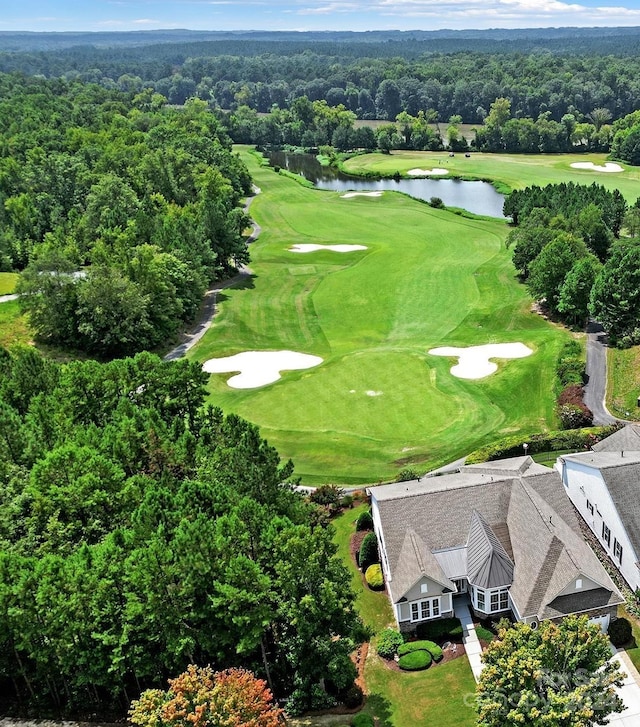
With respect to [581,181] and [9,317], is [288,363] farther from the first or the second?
[581,181]

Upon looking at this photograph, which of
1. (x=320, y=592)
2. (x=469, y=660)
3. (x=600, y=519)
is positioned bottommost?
(x=469, y=660)

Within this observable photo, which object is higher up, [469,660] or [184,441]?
[184,441]

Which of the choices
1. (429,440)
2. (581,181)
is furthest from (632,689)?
(581,181)

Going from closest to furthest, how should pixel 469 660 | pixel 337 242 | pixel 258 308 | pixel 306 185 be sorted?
pixel 469 660
pixel 258 308
pixel 337 242
pixel 306 185

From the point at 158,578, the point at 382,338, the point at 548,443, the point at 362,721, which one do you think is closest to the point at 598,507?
the point at 548,443

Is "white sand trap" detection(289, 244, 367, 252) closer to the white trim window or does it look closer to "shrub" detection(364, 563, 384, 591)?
"shrub" detection(364, 563, 384, 591)

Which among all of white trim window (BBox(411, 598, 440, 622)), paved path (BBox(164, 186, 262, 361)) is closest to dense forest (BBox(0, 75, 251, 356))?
paved path (BBox(164, 186, 262, 361))

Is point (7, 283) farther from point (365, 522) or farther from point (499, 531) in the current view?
point (499, 531)
